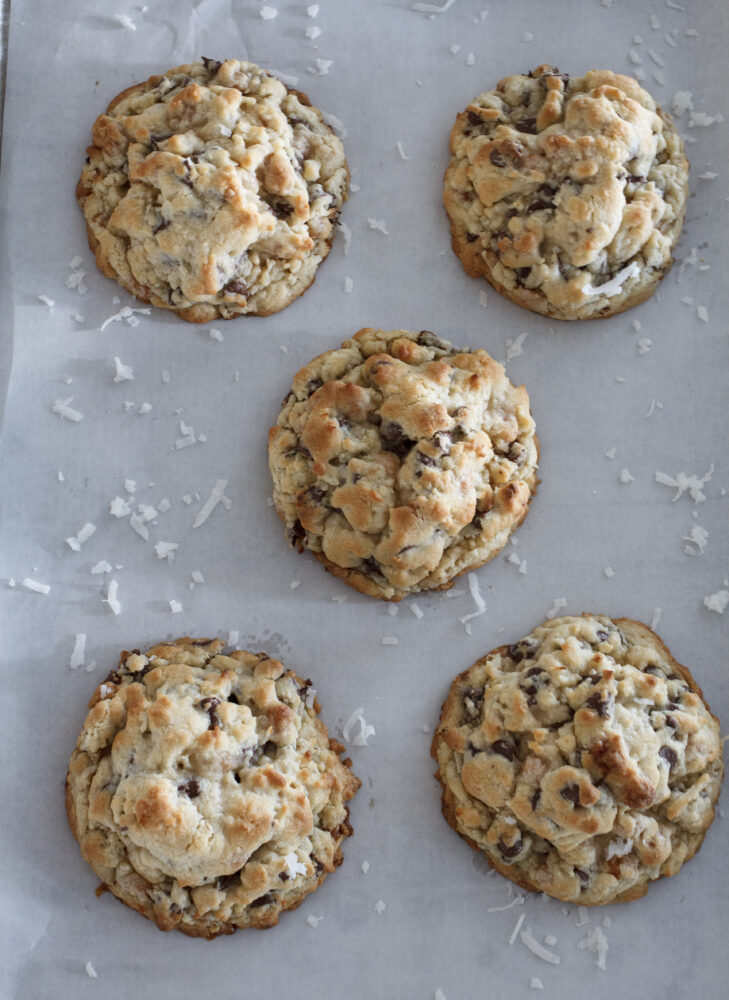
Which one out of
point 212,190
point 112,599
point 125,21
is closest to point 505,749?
point 112,599

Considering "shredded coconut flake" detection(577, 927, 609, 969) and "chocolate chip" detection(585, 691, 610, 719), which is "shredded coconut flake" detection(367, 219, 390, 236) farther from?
"shredded coconut flake" detection(577, 927, 609, 969)

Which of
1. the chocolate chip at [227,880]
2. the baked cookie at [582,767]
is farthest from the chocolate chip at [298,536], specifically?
the chocolate chip at [227,880]

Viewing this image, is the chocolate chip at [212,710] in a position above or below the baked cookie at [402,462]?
below

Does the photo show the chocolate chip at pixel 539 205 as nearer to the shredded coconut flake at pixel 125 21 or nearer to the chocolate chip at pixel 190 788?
the shredded coconut flake at pixel 125 21

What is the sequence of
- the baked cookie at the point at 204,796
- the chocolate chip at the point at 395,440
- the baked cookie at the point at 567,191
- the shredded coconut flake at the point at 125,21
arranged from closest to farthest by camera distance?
the baked cookie at the point at 204,796 < the chocolate chip at the point at 395,440 < the baked cookie at the point at 567,191 < the shredded coconut flake at the point at 125,21

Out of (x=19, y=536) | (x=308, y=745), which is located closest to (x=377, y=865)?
(x=308, y=745)

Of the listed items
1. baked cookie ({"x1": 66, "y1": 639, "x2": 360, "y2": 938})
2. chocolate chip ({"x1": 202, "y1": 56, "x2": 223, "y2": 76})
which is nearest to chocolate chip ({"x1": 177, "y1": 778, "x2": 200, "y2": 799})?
baked cookie ({"x1": 66, "y1": 639, "x2": 360, "y2": 938})
